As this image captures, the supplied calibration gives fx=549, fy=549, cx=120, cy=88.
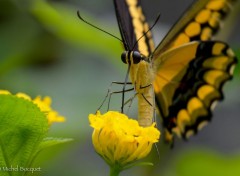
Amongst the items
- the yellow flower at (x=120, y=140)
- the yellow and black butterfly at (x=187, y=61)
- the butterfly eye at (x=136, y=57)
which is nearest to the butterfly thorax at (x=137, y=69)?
the butterfly eye at (x=136, y=57)

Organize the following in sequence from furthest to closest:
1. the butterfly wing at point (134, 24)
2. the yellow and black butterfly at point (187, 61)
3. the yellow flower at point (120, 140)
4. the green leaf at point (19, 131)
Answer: the yellow and black butterfly at point (187, 61) < the butterfly wing at point (134, 24) < the yellow flower at point (120, 140) < the green leaf at point (19, 131)

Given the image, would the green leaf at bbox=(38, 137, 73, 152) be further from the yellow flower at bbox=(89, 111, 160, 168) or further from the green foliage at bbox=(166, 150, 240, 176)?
the green foliage at bbox=(166, 150, 240, 176)

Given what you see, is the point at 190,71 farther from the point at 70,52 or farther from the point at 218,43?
the point at 70,52

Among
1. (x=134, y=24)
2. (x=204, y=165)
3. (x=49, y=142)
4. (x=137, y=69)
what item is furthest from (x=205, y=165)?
(x=49, y=142)

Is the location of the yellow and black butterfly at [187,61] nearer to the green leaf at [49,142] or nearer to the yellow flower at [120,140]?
the yellow flower at [120,140]

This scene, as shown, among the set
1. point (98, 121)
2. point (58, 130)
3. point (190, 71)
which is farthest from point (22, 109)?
Result: point (190, 71)
